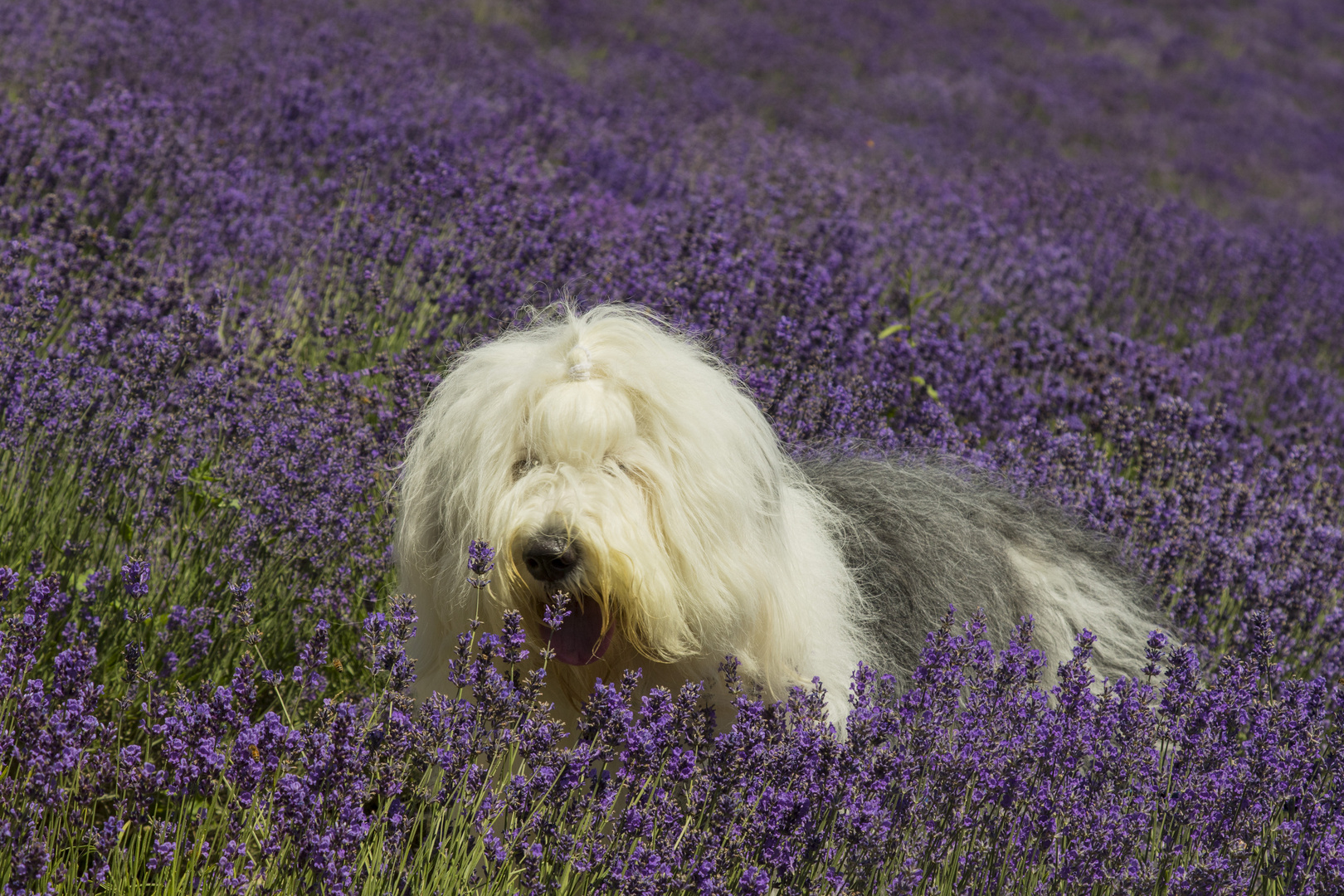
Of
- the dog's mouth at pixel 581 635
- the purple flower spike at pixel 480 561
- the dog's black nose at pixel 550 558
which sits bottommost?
→ the dog's mouth at pixel 581 635

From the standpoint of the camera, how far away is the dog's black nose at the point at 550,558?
2262mm

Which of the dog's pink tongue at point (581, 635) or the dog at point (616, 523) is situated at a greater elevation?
the dog at point (616, 523)

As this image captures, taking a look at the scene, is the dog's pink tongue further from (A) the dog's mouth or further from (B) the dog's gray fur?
(B) the dog's gray fur

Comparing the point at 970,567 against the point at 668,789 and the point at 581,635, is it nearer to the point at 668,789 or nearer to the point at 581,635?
the point at 581,635

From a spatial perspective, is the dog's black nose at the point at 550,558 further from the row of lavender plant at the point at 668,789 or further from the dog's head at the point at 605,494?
the row of lavender plant at the point at 668,789

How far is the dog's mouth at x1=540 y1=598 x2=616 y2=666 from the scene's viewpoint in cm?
242

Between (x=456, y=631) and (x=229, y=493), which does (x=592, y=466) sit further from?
(x=229, y=493)

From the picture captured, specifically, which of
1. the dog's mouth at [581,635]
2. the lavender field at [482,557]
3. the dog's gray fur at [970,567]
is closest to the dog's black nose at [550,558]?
the dog's mouth at [581,635]

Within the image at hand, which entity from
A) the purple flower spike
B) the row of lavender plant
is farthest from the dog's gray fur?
the purple flower spike

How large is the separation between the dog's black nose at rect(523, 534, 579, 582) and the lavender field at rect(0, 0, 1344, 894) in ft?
0.79

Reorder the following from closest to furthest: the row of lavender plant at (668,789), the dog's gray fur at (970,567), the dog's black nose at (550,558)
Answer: the row of lavender plant at (668,789), the dog's black nose at (550,558), the dog's gray fur at (970,567)

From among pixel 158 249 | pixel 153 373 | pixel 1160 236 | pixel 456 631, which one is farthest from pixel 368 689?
pixel 1160 236

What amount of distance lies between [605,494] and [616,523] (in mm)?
85

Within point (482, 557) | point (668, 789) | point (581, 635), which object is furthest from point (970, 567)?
point (482, 557)
